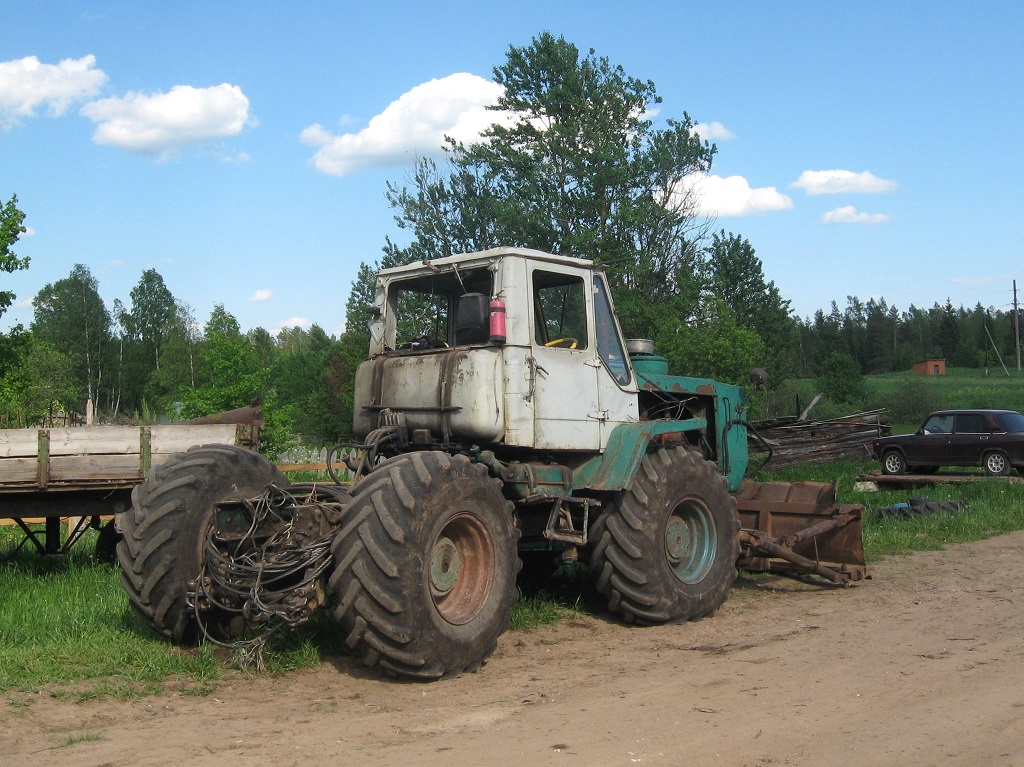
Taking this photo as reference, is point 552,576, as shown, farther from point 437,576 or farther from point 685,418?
point 437,576

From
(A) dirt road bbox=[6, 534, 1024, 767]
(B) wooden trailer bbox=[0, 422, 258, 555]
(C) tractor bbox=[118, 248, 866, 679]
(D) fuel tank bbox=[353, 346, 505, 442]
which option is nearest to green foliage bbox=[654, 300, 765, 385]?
(C) tractor bbox=[118, 248, 866, 679]

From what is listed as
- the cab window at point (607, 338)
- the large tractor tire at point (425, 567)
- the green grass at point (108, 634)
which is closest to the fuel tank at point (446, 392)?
the large tractor tire at point (425, 567)

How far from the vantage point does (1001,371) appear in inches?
3428

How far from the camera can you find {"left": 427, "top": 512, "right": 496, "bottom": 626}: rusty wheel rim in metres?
6.16

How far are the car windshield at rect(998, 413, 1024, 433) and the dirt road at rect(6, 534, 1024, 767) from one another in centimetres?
1614

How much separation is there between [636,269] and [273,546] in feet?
82.8

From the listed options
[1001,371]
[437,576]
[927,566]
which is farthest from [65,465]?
[1001,371]

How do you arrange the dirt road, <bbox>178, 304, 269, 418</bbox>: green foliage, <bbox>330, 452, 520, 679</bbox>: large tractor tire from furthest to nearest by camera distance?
<bbox>178, 304, 269, 418</bbox>: green foliage, <bbox>330, 452, 520, 679</bbox>: large tractor tire, the dirt road

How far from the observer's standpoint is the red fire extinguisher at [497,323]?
673 centimetres

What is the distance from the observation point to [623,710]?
5219 millimetres

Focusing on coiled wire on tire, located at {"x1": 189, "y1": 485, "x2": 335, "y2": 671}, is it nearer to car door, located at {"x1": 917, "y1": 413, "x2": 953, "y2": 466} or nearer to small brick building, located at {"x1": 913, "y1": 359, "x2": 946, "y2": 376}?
car door, located at {"x1": 917, "y1": 413, "x2": 953, "y2": 466}

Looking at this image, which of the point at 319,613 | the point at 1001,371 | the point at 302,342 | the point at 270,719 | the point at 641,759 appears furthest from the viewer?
the point at 302,342

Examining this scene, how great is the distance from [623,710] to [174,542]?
3099 mm

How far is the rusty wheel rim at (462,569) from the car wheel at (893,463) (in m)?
19.7
